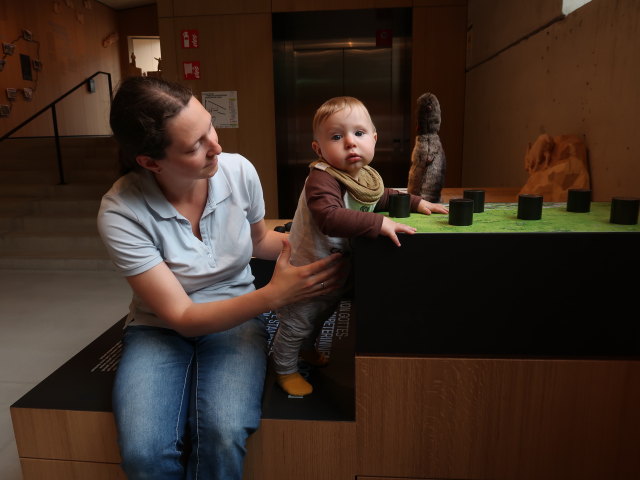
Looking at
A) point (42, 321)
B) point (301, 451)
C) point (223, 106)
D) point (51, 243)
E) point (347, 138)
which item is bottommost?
point (42, 321)

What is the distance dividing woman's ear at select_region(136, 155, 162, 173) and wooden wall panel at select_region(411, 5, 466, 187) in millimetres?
3851

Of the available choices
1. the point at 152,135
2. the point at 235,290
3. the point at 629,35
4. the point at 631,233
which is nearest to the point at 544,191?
the point at 629,35

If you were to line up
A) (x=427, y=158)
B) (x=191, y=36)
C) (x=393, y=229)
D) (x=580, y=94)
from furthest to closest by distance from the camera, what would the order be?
(x=191, y=36)
(x=580, y=94)
(x=427, y=158)
(x=393, y=229)

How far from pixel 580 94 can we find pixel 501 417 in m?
1.81

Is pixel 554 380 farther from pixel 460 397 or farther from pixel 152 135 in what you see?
pixel 152 135

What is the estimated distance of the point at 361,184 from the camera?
3.92ft

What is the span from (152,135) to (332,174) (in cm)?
43

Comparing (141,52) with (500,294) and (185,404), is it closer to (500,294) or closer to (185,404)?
(185,404)

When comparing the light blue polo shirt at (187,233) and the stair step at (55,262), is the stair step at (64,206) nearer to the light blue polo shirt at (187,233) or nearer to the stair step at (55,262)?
the stair step at (55,262)

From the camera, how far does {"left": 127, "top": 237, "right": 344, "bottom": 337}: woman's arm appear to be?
1.14 metres

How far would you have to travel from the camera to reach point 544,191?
7.34ft

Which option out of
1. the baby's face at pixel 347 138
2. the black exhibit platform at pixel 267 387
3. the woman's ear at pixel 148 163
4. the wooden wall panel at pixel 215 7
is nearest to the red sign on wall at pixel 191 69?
the wooden wall panel at pixel 215 7

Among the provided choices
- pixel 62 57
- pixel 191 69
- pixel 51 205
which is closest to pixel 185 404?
pixel 191 69

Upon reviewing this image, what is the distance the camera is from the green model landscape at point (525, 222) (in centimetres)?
101
